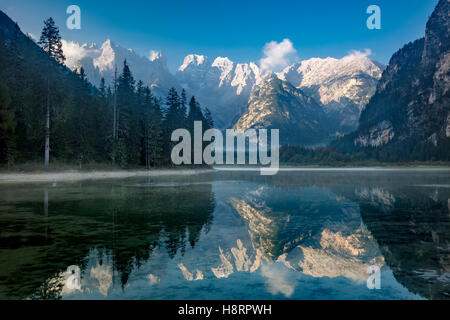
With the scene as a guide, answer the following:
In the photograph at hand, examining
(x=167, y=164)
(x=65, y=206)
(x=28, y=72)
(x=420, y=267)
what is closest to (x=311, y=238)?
(x=420, y=267)

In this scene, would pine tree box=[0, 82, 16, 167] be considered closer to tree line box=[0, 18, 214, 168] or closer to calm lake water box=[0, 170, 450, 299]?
tree line box=[0, 18, 214, 168]

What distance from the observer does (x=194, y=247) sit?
43.8 ft

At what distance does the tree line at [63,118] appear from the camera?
56.0 metres

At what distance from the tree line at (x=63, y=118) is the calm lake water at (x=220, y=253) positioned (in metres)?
37.6

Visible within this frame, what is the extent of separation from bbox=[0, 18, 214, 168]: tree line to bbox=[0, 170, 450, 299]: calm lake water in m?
37.6

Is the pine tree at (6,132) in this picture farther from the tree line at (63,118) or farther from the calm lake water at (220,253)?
the calm lake water at (220,253)

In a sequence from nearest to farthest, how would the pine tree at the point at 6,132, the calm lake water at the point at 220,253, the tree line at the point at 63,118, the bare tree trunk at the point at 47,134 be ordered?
1. the calm lake water at the point at 220,253
2. the pine tree at the point at 6,132
3. the bare tree trunk at the point at 47,134
4. the tree line at the point at 63,118

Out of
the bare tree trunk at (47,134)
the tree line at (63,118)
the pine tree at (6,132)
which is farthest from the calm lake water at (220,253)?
the tree line at (63,118)

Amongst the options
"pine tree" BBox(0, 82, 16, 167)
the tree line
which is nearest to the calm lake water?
"pine tree" BBox(0, 82, 16, 167)

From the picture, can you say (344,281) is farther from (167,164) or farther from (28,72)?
(167,164)

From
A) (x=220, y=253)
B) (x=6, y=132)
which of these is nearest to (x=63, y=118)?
(x=6, y=132)

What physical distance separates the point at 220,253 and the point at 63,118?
59470mm

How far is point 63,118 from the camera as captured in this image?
62.0m

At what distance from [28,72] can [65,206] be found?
184 ft
